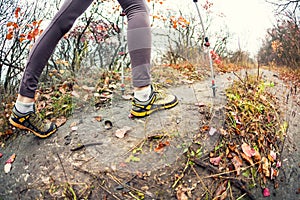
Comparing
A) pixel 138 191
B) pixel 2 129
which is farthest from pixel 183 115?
pixel 2 129

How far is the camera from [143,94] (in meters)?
1.72

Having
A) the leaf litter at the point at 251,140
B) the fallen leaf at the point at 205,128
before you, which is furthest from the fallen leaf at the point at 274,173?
the fallen leaf at the point at 205,128

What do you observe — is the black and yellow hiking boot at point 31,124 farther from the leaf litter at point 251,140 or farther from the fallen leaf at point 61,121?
the leaf litter at point 251,140

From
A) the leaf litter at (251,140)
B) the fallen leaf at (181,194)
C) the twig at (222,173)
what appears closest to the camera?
the fallen leaf at (181,194)

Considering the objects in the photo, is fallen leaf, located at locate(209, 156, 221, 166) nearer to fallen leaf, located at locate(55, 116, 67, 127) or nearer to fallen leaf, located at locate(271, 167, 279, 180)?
fallen leaf, located at locate(271, 167, 279, 180)

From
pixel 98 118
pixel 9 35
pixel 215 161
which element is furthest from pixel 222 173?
pixel 9 35

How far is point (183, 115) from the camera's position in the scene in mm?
1973

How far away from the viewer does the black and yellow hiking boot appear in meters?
1.62

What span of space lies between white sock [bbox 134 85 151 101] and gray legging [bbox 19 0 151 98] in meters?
0.13

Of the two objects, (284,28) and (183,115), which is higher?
(284,28)

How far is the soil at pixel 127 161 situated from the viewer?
141 cm

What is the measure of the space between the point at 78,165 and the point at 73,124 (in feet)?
1.74

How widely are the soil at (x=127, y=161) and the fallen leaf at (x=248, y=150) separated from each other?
0.20 metres

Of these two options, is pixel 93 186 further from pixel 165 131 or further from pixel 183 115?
pixel 183 115
